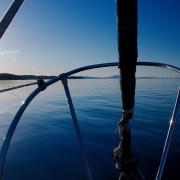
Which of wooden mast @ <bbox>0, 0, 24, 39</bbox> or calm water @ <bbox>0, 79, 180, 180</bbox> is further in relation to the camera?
calm water @ <bbox>0, 79, 180, 180</bbox>

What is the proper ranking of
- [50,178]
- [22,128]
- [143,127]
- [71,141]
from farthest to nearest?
[22,128] → [143,127] → [71,141] → [50,178]

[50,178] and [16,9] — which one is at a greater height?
[16,9]

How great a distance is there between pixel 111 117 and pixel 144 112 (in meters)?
3.19

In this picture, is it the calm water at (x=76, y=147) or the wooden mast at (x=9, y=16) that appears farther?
the calm water at (x=76, y=147)

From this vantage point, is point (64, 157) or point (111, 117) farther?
point (111, 117)

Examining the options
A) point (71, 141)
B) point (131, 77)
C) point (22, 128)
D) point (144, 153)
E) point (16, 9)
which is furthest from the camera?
point (22, 128)

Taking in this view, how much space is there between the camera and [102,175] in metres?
8.57

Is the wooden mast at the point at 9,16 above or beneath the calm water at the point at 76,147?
above

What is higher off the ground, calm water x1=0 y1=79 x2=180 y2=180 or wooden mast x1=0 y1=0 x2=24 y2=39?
wooden mast x1=0 y1=0 x2=24 y2=39

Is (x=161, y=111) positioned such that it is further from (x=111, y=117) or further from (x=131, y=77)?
(x=131, y=77)

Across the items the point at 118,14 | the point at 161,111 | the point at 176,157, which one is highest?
the point at 118,14

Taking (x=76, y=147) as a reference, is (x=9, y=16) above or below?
above

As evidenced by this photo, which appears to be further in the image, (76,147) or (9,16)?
(76,147)

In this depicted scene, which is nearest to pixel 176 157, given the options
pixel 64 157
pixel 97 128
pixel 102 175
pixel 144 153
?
pixel 144 153
